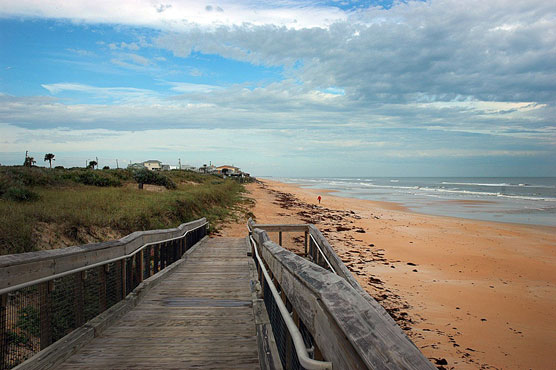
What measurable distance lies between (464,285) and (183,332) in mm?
8467

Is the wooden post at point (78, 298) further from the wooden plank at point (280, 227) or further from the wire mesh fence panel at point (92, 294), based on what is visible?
the wooden plank at point (280, 227)

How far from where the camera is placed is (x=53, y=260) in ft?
11.3

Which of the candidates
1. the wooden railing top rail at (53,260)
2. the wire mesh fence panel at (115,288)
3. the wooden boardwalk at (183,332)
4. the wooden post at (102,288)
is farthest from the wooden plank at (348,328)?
the wire mesh fence panel at (115,288)

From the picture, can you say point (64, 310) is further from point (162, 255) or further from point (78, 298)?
point (162, 255)

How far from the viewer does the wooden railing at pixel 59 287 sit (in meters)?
3.07

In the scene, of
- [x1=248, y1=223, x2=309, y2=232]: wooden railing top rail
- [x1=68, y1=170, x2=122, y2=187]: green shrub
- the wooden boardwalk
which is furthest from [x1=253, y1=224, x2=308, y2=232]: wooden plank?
[x1=68, y1=170, x2=122, y2=187]: green shrub

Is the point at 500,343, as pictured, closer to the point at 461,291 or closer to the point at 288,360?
the point at 461,291

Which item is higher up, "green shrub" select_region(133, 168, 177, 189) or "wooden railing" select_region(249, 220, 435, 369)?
"green shrub" select_region(133, 168, 177, 189)

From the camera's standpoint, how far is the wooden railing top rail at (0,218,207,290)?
9.67 feet

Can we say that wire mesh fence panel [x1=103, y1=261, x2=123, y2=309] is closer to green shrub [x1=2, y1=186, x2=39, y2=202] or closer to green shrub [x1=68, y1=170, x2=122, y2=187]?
green shrub [x1=2, y1=186, x2=39, y2=202]

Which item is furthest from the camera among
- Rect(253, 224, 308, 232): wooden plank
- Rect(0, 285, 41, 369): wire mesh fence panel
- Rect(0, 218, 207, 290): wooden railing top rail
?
Rect(253, 224, 308, 232): wooden plank

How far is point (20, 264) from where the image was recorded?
304 cm

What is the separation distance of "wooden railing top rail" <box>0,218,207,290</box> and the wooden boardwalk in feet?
2.65

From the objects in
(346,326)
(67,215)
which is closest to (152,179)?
(67,215)
